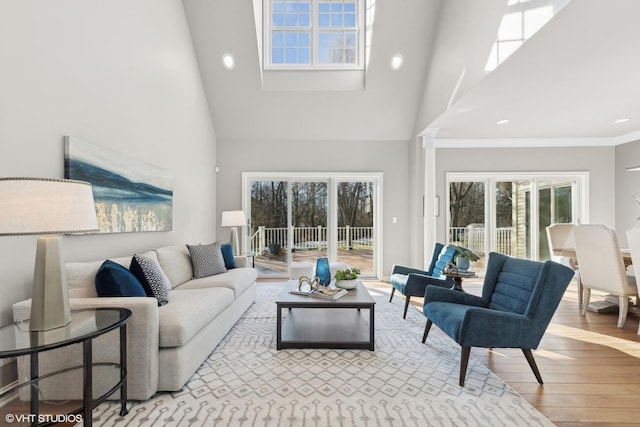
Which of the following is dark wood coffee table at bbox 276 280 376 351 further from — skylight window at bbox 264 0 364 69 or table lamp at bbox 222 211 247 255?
skylight window at bbox 264 0 364 69

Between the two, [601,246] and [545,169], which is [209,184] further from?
[545,169]

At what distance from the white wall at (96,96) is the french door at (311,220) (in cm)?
135

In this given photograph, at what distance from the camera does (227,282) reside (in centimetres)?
334

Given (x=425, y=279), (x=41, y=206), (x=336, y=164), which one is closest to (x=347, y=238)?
(x=336, y=164)

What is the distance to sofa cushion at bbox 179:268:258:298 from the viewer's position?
10.8 feet

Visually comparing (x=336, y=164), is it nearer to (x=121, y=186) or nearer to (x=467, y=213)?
(x=467, y=213)

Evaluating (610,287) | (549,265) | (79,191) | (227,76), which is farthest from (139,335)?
(610,287)

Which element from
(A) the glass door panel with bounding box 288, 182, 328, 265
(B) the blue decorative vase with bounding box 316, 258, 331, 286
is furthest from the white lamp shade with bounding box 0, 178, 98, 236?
(A) the glass door panel with bounding box 288, 182, 328, 265

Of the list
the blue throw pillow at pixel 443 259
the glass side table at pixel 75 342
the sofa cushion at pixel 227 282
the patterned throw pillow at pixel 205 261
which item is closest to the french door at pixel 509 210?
the blue throw pillow at pixel 443 259

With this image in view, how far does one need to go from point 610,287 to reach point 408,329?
2311 millimetres

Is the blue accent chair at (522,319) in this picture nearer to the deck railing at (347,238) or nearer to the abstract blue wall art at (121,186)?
the abstract blue wall art at (121,186)

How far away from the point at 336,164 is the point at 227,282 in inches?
124

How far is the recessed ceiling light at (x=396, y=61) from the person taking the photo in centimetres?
477

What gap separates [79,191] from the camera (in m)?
1.57
